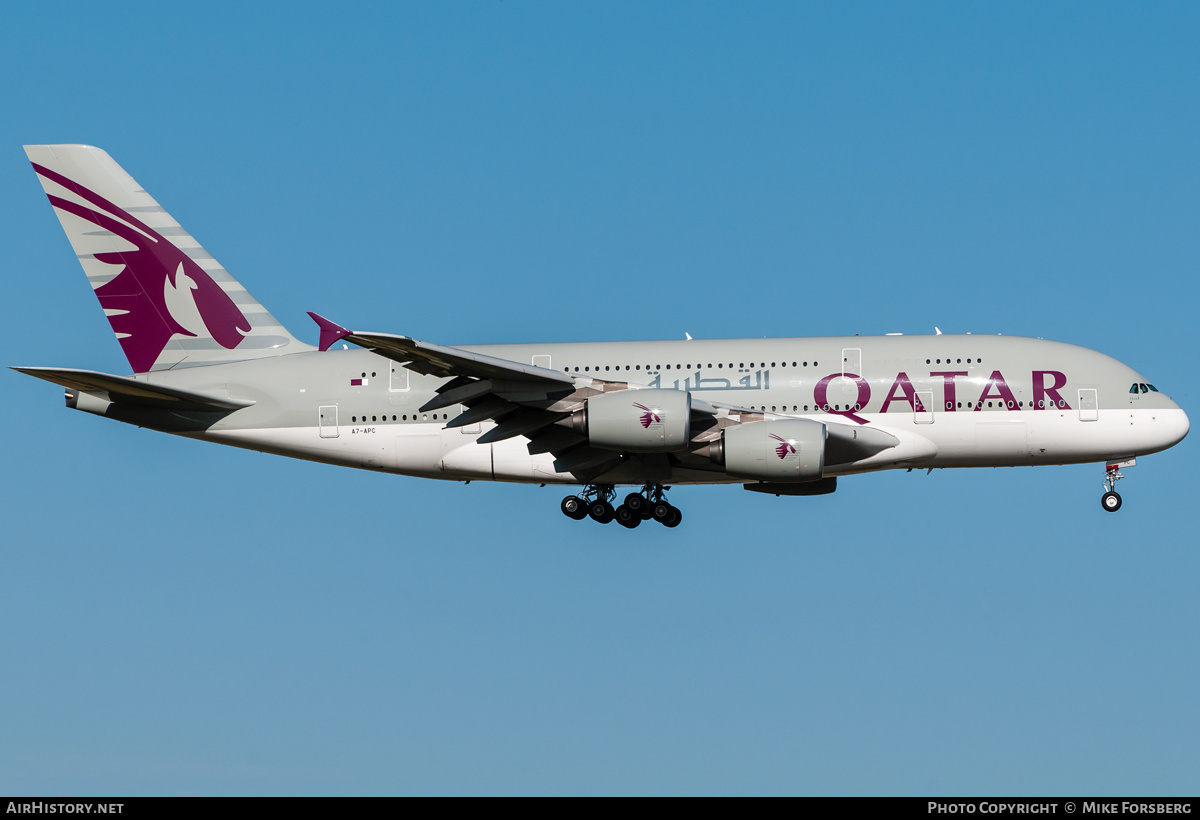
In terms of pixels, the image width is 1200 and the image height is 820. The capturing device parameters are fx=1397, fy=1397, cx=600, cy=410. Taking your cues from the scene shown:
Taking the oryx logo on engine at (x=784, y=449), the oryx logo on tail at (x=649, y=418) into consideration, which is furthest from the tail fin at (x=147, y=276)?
the oryx logo on engine at (x=784, y=449)

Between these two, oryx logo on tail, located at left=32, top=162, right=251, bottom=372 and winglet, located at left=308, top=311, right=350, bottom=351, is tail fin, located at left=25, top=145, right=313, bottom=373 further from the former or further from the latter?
winglet, located at left=308, top=311, right=350, bottom=351

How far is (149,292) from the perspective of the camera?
37.8 meters

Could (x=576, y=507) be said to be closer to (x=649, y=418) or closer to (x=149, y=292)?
(x=649, y=418)

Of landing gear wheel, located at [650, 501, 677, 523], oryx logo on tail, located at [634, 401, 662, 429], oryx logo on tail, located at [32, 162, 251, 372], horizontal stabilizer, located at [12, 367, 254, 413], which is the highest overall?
oryx logo on tail, located at [32, 162, 251, 372]

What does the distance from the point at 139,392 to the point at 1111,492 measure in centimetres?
2427

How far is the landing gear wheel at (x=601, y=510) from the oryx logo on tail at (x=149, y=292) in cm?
1056

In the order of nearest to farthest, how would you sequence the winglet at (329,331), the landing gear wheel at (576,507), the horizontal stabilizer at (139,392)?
the winglet at (329,331) < the horizontal stabilizer at (139,392) < the landing gear wheel at (576,507)

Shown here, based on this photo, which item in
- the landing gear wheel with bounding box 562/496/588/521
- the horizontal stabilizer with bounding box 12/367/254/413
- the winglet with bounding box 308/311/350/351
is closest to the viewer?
the winglet with bounding box 308/311/350/351

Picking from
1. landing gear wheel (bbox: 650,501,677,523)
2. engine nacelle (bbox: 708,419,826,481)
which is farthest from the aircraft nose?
landing gear wheel (bbox: 650,501,677,523)

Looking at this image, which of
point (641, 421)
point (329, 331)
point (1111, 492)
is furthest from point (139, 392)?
point (1111, 492)

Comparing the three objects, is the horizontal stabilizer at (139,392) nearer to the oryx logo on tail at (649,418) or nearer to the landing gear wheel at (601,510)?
the landing gear wheel at (601,510)

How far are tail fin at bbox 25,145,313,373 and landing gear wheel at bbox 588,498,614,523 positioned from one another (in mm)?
9063

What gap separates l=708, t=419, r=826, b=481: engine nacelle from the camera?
31.7 meters

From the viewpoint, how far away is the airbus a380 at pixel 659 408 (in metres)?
31.9
